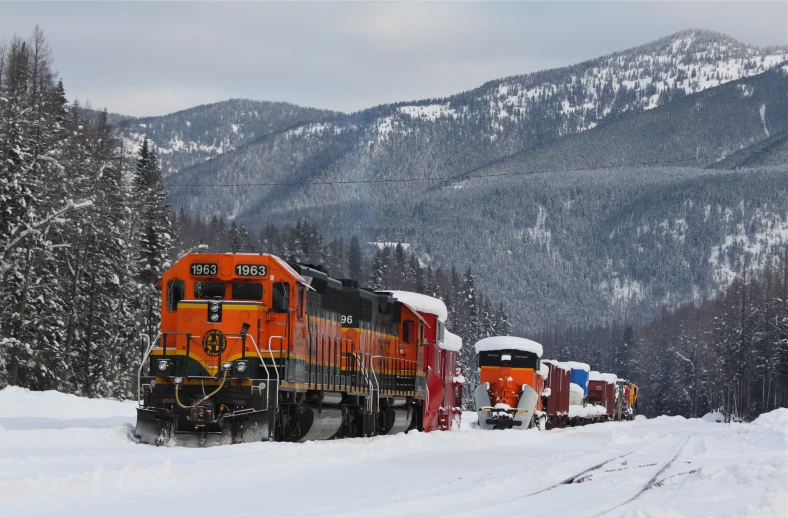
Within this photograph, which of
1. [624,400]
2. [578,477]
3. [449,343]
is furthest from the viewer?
[624,400]

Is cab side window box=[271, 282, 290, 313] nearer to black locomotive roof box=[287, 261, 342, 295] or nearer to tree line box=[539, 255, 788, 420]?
black locomotive roof box=[287, 261, 342, 295]

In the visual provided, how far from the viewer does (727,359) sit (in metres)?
123

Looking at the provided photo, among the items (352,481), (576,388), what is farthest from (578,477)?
(576,388)

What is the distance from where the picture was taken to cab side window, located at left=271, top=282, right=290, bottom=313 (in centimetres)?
2077

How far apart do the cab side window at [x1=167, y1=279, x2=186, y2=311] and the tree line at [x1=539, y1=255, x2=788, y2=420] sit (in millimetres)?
78348

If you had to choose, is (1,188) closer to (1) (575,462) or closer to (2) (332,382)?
(2) (332,382)

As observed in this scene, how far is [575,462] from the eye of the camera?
20.8m

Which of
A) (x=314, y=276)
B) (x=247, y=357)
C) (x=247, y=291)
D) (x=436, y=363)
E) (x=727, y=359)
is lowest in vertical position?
(x=247, y=357)

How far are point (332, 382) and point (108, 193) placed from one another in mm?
36621

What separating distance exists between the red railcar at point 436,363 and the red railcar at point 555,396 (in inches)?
438

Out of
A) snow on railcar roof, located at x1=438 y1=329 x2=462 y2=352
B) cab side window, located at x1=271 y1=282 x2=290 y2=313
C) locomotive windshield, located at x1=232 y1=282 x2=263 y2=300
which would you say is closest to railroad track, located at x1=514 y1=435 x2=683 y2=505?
cab side window, located at x1=271 y1=282 x2=290 y2=313

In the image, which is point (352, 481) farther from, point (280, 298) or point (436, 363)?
point (436, 363)

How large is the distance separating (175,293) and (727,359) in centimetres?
11076

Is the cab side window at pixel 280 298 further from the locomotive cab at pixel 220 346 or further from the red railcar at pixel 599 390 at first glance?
the red railcar at pixel 599 390
